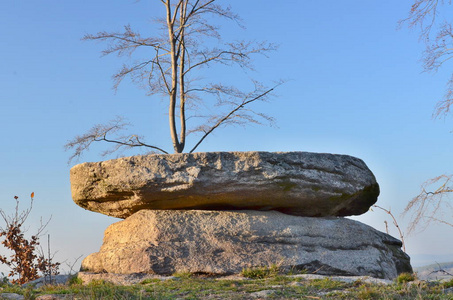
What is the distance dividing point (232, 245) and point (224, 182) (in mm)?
1188

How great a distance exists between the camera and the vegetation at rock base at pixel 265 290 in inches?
261

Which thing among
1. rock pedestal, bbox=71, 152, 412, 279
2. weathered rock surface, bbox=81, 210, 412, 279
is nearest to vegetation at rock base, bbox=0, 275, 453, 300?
weathered rock surface, bbox=81, 210, 412, 279

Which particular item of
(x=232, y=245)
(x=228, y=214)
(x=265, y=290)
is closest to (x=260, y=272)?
(x=232, y=245)

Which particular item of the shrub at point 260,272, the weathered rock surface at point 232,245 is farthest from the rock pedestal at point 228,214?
the shrub at point 260,272

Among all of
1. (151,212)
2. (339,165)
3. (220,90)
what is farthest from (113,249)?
(220,90)

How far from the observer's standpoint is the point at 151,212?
9.93 metres

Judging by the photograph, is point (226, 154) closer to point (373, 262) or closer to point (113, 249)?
point (113, 249)

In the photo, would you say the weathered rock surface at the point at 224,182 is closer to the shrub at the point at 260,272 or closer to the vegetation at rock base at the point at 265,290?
the shrub at the point at 260,272

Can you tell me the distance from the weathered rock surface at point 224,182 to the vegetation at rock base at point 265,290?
2.03 m

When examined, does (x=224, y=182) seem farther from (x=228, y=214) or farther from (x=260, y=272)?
(x=260, y=272)

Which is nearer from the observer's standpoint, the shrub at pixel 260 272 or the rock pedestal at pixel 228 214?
the shrub at pixel 260 272

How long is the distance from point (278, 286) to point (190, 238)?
2.57 metres

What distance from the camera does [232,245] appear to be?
937cm

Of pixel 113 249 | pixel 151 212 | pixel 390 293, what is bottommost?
pixel 390 293
